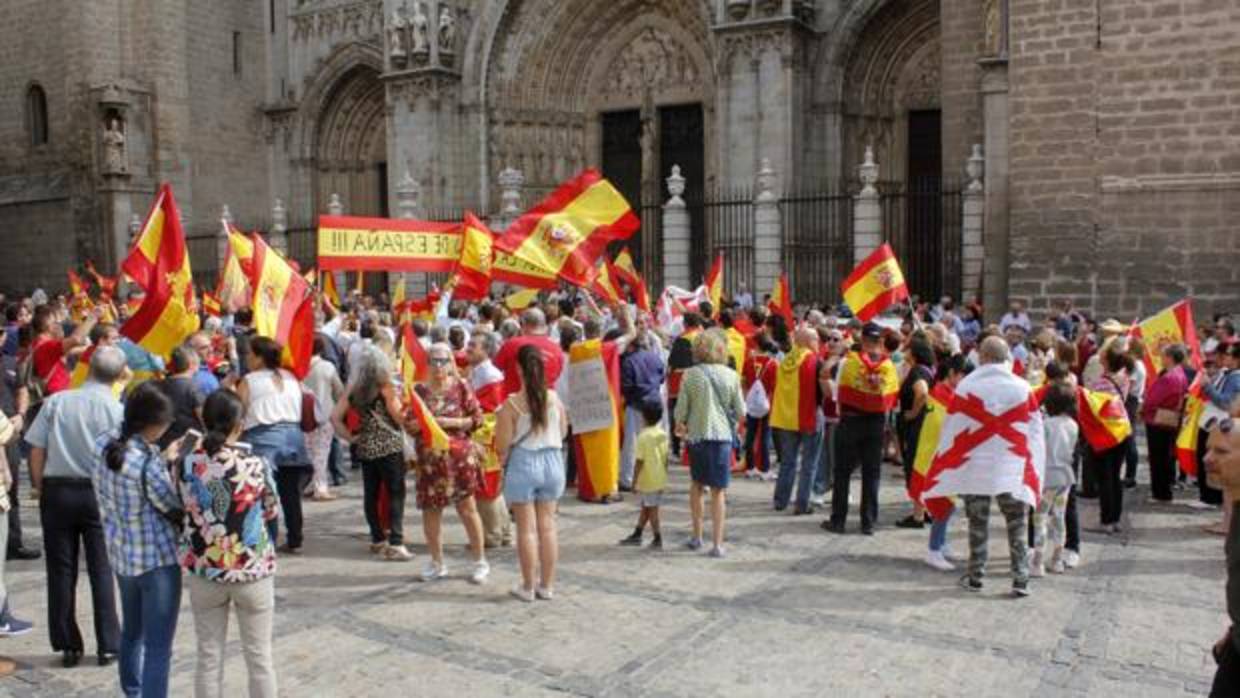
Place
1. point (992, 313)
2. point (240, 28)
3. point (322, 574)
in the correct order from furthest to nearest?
point (240, 28), point (992, 313), point (322, 574)

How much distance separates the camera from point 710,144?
25.0 metres

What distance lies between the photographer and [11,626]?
675 cm

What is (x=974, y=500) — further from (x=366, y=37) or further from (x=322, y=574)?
(x=366, y=37)

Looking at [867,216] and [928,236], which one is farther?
[928,236]

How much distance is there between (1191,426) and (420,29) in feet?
67.9

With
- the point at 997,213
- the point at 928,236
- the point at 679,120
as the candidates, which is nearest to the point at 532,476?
the point at 997,213

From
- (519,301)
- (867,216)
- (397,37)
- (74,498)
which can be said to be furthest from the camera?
(397,37)

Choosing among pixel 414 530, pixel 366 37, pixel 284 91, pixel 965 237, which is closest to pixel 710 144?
pixel 965 237

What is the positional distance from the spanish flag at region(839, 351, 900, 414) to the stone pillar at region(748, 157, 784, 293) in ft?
38.7

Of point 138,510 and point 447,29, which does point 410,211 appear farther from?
point 138,510

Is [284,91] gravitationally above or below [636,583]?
above

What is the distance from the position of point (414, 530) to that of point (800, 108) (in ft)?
50.5

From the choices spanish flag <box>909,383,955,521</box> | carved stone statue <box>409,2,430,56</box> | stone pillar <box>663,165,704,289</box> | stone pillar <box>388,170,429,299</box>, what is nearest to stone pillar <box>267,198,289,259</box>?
stone pillar <box>388,170,429,299</box>

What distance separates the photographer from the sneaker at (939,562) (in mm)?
7980
